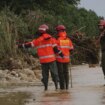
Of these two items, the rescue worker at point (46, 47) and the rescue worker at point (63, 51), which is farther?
the rescue worker at point (63, 51)

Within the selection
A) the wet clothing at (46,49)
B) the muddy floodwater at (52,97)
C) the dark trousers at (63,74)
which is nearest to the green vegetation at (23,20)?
the muddy floodwater at (52,97)

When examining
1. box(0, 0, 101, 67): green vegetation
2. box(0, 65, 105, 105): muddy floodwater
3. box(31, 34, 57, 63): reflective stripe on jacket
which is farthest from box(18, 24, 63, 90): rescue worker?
box(0, 0, 101, 67): green vegetation

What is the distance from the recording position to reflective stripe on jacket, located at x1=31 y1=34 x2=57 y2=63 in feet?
51.5

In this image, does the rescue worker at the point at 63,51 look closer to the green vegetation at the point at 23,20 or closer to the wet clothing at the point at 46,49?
the wet clothing at the point at 46,49

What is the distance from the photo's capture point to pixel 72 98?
13.5 meters

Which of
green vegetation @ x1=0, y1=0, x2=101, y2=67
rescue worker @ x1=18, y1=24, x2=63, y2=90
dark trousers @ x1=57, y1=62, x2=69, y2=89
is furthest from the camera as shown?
green vegetation @ x1=0, y1=0, x2=101, y2=67

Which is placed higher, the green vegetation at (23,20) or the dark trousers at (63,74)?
the green vegetation at (23,20)

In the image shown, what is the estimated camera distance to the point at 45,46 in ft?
51.7

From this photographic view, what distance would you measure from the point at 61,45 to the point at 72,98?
301 cm

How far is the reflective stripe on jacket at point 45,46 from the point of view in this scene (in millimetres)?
15695

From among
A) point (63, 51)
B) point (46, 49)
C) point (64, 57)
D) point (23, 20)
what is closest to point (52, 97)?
point (46, 49)

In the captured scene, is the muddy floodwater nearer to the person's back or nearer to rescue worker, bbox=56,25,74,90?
rescue worker, bbox=56,25,74,90

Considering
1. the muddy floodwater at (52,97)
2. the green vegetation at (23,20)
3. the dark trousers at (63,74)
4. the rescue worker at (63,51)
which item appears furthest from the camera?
the green vegetation at (23,20)

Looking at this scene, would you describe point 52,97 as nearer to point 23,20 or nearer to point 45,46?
point 45,46
